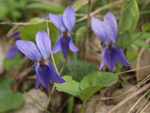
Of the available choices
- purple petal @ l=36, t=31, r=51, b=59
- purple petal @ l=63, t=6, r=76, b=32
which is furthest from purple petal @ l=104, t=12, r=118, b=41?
purple petal @ l=36, t=31, r=51, b=59

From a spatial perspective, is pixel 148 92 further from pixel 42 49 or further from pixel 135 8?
pixel 42 49

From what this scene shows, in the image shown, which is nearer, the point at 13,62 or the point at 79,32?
the point at 79,32

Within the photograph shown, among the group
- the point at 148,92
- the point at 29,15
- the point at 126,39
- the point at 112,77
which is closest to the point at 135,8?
the point at 126,39

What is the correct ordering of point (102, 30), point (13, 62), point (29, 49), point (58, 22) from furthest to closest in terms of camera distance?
point (13, 62), point (58, 22), point (102, 30), point (29, 49)

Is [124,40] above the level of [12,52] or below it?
above

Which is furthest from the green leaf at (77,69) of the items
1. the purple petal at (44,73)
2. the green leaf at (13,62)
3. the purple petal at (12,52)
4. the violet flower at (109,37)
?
the purple petal at (12,52)

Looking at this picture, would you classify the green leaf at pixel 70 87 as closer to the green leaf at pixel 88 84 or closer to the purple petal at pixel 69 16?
the green leaf at pixel 88 84

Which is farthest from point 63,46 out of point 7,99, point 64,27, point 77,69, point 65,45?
point 7,99

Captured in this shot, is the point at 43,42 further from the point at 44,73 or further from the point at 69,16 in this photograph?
the point at 69,16
